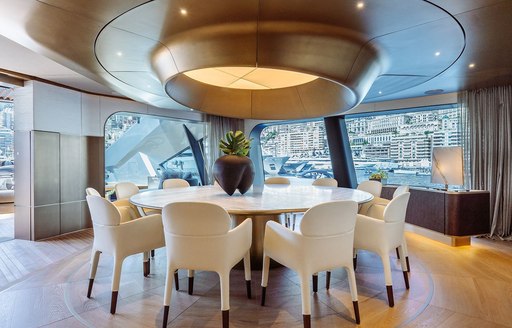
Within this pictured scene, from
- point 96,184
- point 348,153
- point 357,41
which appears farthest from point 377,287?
point 96,184

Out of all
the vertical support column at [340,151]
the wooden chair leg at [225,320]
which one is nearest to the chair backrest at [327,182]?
the vertical support column at [340,151]

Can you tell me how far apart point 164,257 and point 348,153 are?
15.0 feet

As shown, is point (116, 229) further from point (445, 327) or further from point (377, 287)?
point (445, 327)

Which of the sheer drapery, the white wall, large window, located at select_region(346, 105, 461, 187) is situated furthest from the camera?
the sheer drapery

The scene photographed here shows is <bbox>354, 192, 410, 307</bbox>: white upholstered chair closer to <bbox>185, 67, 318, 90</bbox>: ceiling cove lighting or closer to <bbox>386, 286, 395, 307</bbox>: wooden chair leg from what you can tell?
<bbox>386, 286, 395, 307</bbox>: wooden chair leg

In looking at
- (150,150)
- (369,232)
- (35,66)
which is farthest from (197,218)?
(150,150)

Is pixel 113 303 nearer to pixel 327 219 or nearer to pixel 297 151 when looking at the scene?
pixel 327 219

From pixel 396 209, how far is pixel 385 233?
236 mm

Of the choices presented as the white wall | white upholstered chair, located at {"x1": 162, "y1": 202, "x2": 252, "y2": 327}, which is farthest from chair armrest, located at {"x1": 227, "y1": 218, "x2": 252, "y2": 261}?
the white wall

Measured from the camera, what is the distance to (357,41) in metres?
2.57

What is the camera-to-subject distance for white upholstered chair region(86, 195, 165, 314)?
90.0 inches

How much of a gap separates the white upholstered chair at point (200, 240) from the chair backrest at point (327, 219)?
0.54m

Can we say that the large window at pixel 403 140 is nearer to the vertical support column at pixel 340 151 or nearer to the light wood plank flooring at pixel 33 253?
the vertical support column at pixel 340 151

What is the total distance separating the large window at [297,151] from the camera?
7.08 m
